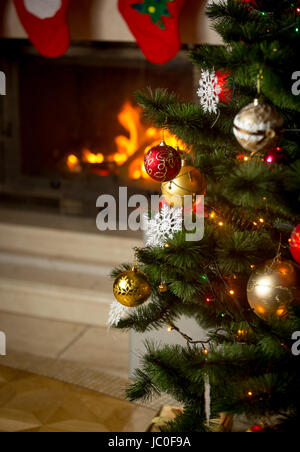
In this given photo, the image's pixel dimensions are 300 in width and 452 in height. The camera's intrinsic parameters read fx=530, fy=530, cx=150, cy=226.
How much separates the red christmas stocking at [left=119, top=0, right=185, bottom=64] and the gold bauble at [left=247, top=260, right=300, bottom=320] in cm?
121

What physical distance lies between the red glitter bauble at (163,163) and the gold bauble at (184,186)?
0.04 metres

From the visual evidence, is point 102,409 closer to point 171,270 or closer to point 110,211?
point 171,270

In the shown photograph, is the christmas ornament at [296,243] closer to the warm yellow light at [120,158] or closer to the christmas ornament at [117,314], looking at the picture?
the christmas ornament at [117,314]

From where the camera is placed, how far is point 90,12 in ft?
7.54

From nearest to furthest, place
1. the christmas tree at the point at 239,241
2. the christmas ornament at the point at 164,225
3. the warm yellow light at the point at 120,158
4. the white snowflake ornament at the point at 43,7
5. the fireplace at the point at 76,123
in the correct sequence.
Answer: the christmas tree at the point at 239,241, the christmas ornament at the point at 164,225, the white snowflake ornament at the point at 43,7, the fireplace at the point at 76,123, the warm yellow light at the point at 120,158

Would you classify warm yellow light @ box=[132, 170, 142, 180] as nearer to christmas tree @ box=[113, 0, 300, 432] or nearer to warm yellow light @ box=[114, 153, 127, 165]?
warm yellow light @ box=[114, 153, 127, 165]

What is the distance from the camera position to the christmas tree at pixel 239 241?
39.5 inches

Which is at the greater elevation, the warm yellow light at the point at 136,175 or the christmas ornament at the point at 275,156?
the warm yellow light at the point at 136,175

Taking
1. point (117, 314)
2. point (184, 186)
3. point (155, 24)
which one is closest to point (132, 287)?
point (117, 314)

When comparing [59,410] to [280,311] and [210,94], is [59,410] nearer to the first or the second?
[280,311]

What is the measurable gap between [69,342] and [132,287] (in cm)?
Answer: 111

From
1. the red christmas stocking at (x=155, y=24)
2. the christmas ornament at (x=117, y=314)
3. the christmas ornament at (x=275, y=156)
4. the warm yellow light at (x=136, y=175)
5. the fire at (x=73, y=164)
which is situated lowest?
the christmas ornament at (x=117, y=314)

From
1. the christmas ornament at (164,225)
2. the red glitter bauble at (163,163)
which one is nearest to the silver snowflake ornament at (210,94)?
the red glitter bauble at (163,163)

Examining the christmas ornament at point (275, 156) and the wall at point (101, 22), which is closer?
the christmas ornament at point (275, 156)
